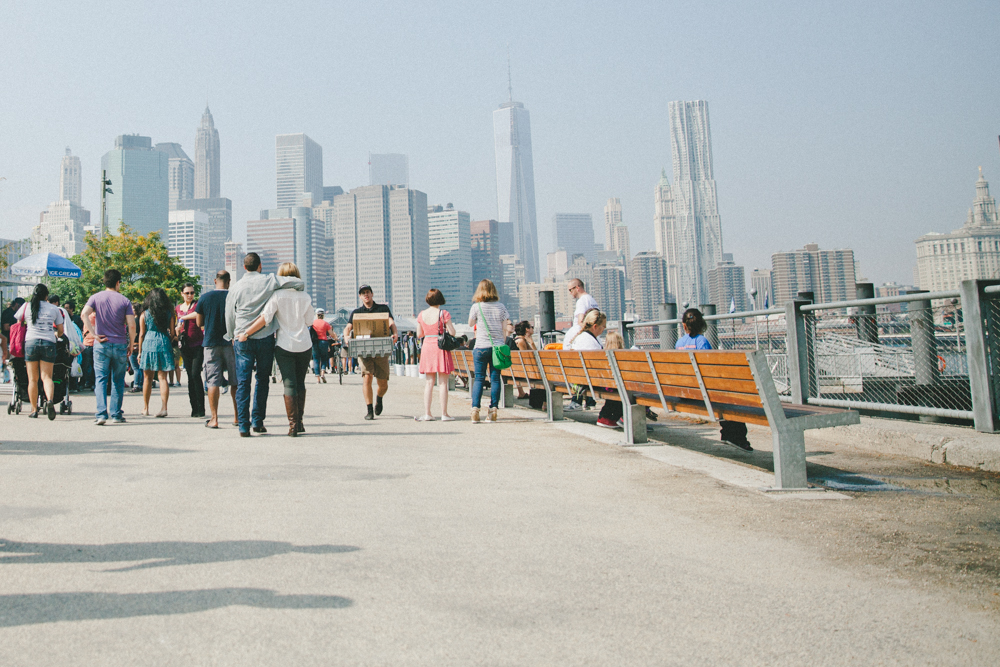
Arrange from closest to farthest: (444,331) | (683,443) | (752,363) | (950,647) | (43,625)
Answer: (950,647), (43,625), (752,363), (683,443), (444,331)

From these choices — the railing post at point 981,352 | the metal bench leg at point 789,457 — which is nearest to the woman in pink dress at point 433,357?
the metal bench leg at point 789,457

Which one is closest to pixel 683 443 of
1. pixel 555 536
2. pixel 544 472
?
pixel 544 472

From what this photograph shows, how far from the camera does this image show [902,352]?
30.5 ft

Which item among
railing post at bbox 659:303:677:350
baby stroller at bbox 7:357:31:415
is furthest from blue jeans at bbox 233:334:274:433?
railing post at bbox 659:303:677:350

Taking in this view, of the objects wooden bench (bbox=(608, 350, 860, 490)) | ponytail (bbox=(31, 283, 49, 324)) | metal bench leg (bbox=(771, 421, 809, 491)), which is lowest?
metal bench leg (bbox=(771, 421, 809, 491))

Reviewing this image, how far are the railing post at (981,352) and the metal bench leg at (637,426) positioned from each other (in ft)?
8.89

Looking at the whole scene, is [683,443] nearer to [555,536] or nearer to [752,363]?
[752,363]

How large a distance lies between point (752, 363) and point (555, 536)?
1.98 m

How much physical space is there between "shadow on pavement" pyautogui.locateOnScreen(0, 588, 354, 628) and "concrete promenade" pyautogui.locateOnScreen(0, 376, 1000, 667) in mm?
12

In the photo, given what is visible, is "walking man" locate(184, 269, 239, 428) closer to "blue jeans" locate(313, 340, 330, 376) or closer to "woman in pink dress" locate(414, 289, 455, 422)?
"woman in pink dress" locate(414, 289, 455, 422)

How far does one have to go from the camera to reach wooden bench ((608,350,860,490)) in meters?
5.15

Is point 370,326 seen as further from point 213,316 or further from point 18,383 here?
point 18,383

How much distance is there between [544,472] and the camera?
596cm

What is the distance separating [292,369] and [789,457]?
16.8 feet
